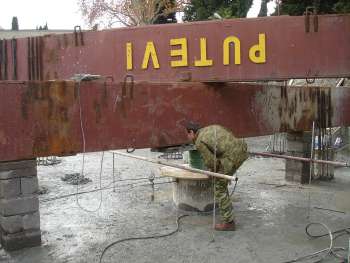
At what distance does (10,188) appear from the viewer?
18.2ft

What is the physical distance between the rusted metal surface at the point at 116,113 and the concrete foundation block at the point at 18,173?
2.69 ft

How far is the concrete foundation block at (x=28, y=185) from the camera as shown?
564cm

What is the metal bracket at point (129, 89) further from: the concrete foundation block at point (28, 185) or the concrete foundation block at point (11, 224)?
the concrete foundation block at point (11, 224)

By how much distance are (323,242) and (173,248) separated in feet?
6.49

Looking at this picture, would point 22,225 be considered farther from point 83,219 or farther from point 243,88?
point 243,88

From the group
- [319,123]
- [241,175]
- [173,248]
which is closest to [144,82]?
[173,248]

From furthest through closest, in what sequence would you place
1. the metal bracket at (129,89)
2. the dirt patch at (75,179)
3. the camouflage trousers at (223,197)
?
the dirt patch at (75,179), the camouflage trousers at (223,197), the metal bracket at (129,89)

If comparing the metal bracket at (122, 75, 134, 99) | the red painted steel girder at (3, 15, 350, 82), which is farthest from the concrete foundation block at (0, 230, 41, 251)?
the metal bracket at (122, 75, 134, 99)

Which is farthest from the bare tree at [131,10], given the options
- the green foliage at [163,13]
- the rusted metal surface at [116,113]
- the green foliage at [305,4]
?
the rusted metal surface at [116,113]

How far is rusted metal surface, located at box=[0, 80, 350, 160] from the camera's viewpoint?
15.9 feet

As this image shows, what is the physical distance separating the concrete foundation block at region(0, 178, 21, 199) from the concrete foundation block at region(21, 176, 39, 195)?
5 centimetres

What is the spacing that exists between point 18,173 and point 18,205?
0.39 metres

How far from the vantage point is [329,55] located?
17.4 ft

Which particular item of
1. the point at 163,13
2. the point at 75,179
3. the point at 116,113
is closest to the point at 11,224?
the point at 116,113
